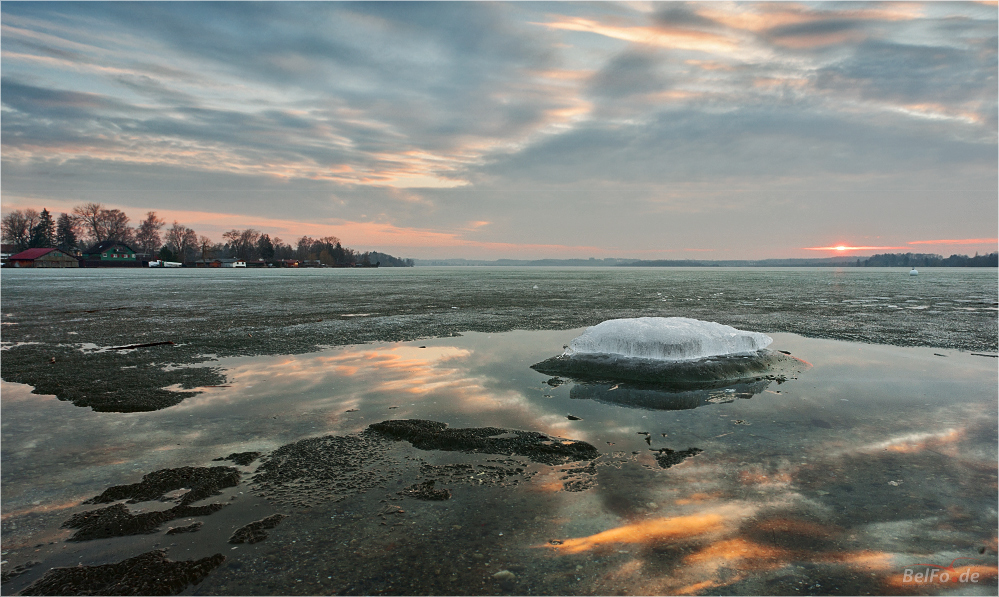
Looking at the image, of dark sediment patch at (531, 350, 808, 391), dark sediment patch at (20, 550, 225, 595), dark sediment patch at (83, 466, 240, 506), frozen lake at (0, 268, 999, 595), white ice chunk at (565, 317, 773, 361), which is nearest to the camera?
dark sediment patch at (20, 550, 225, 595)

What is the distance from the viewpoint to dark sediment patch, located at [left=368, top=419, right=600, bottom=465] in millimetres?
5312

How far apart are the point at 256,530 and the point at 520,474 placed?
246 cm

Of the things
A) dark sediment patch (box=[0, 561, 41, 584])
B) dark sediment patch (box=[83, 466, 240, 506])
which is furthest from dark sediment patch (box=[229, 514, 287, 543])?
dark sediment patch (box=[0, 561, 41, 584])

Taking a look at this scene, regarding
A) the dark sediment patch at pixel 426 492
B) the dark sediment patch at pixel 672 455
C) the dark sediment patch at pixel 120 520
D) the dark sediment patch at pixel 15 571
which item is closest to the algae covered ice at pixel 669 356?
the dark sediment patch at pixel 672 455

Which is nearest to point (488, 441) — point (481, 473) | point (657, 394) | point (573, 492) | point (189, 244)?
point (481, 473)

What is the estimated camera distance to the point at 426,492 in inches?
174

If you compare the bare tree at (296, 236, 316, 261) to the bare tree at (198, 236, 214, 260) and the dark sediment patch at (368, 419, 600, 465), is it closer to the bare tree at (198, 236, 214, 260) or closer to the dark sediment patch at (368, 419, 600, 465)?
the bare tree at (198, 236, 214, 260)

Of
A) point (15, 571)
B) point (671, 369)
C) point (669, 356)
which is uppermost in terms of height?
point (669, 356)

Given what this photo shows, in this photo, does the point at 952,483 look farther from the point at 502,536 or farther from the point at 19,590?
the point at 19,590

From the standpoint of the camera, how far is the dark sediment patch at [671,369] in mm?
8734

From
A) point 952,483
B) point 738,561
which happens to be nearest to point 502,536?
point 738,561

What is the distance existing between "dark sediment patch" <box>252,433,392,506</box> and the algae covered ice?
477cm

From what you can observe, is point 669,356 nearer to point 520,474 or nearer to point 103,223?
point 520,474

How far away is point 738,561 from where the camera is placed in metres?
3.36
